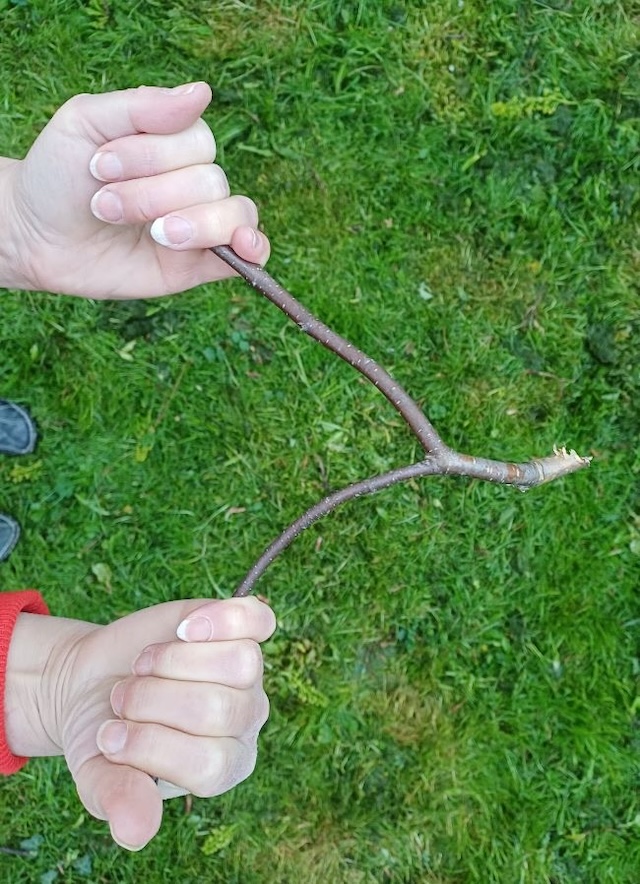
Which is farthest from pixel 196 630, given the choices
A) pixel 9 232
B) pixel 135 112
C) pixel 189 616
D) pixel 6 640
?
pixel 9 232

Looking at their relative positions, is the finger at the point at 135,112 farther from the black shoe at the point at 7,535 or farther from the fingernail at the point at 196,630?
the black shoe at the point at 7,535

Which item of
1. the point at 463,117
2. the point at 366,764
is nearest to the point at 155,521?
the point at 366,764

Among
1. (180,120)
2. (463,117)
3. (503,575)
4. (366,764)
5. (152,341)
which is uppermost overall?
(180,120)

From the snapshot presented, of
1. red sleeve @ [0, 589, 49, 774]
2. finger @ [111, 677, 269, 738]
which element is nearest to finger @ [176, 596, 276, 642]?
finger @ [111, 677, 269, 738]

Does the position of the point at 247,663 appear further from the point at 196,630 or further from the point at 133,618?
the point at 133,618

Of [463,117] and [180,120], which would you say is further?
[463,117]

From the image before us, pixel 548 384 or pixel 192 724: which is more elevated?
pixel 192 724

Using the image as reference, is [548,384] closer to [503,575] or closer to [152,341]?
[503,575]
